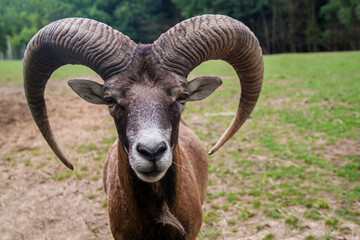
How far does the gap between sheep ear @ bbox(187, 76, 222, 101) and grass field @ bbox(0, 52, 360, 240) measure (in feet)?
6.35

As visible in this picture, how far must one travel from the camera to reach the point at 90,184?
688cm

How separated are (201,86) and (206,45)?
0.48 meters

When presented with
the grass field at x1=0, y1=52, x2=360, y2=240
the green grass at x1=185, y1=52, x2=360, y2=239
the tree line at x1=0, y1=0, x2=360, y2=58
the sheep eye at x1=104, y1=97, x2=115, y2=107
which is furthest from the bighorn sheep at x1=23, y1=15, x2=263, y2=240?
the tree line at x1=0, y1=0, x2=360, y2=58

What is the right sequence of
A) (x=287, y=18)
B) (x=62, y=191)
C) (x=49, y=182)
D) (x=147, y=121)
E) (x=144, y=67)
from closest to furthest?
(x=147, y=121) → (x=144, y=67) → (x=62, y=191) → (x=49, y=182) → (x=287, y=18)

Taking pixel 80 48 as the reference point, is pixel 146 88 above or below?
→ below

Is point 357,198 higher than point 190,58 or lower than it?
lower

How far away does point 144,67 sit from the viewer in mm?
3123

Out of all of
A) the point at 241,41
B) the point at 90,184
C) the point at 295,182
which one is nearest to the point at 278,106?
the point at 295,182

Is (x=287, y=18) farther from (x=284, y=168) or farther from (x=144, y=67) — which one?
(x=144, y=67)

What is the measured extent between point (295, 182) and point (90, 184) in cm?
441

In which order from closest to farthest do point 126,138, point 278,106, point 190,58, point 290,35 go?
point 126,138 < point 190,58 < point 278,106 < point 290,35

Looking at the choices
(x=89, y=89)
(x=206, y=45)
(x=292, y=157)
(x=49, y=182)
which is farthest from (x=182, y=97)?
(x=292, y=157)

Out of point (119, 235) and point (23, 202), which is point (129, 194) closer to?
point (119, 235)

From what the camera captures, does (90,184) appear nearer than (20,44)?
Yes
